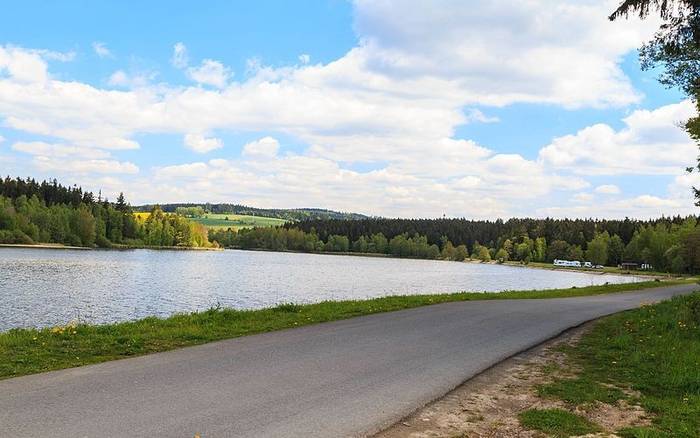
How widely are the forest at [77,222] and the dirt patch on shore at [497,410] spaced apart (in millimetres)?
132059

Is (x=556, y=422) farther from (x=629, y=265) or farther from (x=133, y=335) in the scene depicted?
(x=629, y=265)

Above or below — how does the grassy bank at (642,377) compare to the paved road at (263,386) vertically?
above

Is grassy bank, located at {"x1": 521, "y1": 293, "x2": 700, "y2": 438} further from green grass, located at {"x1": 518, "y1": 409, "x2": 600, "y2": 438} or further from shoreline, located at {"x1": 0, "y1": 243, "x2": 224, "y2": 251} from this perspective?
shoreline, located at {"x1": 0, "y1": 243, "x2": 224, "y2": 251}

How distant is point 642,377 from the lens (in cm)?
1105

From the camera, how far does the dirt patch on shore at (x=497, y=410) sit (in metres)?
7.80

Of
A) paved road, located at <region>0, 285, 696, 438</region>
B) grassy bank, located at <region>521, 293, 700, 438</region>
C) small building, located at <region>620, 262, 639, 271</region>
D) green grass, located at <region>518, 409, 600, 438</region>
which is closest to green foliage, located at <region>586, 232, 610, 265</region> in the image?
small building, located at <region>620, 262, 639, 271</region>

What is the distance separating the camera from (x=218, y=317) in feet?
56.6

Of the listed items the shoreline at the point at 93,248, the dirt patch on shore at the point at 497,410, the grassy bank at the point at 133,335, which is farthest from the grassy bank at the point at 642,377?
the shoreline at the point at 93,248

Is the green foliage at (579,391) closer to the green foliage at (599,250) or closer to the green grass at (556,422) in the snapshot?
the green grass at (556,422)

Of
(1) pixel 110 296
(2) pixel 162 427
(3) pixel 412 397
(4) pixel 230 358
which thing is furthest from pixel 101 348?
(1) pixel 110 296

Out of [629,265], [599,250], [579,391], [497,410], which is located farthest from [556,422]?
[599,250]

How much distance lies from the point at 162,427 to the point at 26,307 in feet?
81.7

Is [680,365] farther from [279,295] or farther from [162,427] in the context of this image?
[279,295]

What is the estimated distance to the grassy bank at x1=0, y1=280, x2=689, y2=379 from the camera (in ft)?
35.6
